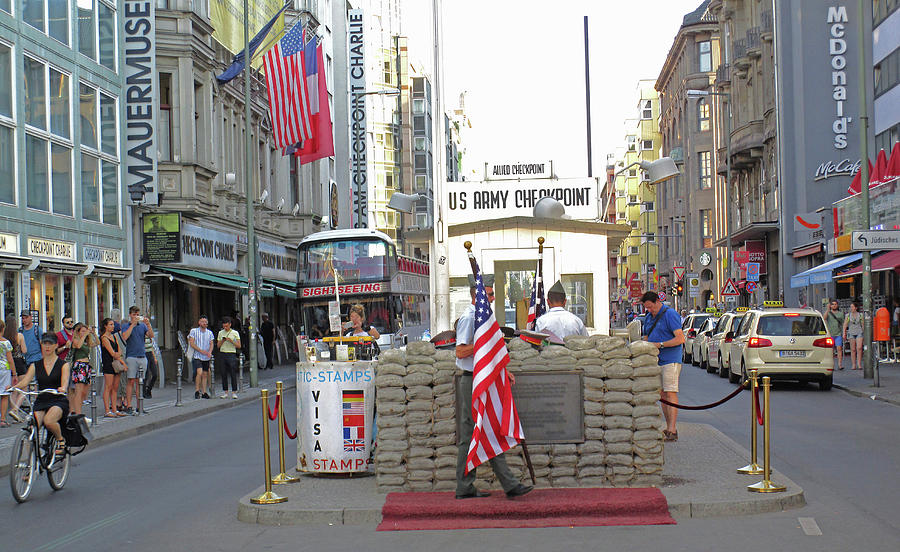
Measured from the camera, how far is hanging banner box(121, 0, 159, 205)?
31469 millimetres

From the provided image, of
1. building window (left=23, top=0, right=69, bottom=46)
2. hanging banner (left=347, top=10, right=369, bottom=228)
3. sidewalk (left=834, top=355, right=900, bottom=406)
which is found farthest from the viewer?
hanging banner (left=347, top=10, right=369, bottom=228)

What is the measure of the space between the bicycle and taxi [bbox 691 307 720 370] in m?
24.5

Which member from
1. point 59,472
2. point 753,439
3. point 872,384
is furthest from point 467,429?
point 872,384

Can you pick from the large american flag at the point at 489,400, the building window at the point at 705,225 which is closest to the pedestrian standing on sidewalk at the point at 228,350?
the large american flag at the point at 489,400

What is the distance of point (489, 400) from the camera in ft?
33.1

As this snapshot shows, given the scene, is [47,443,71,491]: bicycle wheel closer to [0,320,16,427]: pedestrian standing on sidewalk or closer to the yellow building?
[0,320,16,427]: pedestrian standing on sidewalk

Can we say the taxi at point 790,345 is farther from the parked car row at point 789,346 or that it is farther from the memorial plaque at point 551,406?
the memorial plaque at point 551,406

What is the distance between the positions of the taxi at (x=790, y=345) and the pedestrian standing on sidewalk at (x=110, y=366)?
40.8 ft

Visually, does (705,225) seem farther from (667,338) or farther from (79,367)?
(667,338)

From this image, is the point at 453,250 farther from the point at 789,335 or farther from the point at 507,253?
the point at 789,335

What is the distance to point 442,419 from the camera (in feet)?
34.9

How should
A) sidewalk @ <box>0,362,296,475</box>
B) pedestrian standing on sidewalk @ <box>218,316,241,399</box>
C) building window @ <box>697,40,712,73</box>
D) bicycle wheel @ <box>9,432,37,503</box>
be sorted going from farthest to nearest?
building window @ <box>697,40,712,73</box> → pedestrian standing on sidewalk @ <box>218,316,241,399</box> → sidewalk @ <box>0,362,296,475</box> → bicycle wheel @ <box>9,432,37,503</box>

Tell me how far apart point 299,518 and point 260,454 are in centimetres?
554

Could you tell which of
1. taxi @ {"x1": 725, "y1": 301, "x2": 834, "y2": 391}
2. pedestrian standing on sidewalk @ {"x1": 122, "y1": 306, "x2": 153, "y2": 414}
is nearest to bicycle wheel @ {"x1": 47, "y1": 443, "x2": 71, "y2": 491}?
pedestrian standing on sidewalk @ {"x1": 122, "y1": 306, "x2": 153, "y2": 414}
